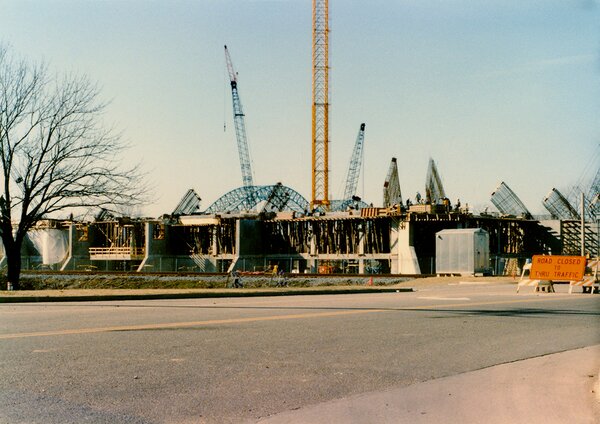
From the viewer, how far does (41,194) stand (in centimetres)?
3253

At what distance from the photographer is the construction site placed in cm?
7175

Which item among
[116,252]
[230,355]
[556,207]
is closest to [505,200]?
[556,207]

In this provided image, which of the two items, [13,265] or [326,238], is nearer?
[13,265]

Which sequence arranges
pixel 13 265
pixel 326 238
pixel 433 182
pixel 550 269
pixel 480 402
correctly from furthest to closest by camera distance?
pixel 433 182 < pixel 326 238 < pixel 13 265 < pixel 550 269 < pixel 480 402

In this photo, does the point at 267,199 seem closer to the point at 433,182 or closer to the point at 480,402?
the point at 433,182

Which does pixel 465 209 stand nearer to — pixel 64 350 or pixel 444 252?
pixel 444 252

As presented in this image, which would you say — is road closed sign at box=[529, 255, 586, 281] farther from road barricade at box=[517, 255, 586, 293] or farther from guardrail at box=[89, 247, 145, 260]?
guardrail at box=[89, 247, 145, 260]

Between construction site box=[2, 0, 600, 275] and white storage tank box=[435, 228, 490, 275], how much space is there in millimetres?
83

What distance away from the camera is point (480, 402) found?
24.2 ft

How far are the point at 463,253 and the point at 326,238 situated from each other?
32.6 metres

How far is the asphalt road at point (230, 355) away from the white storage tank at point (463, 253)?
126 feet

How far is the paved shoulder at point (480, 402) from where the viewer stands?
6648 mm

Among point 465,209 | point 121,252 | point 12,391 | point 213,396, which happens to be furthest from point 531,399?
point 121,252

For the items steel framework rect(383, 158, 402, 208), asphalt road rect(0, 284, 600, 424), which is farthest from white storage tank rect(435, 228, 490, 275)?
steel framework rect(383, 158, 402, 208)
